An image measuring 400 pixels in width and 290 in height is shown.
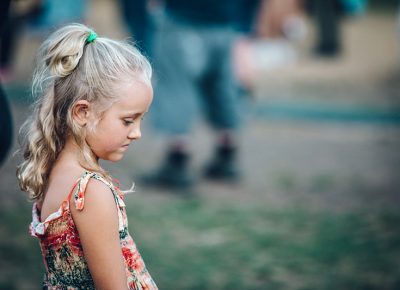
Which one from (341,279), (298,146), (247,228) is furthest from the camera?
(298,146)

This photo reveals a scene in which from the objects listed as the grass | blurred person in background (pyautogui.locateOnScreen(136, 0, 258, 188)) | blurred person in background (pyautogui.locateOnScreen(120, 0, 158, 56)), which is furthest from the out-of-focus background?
blurred person in background (pyautogui.locateOnScreen(120, 0, 158, 56))

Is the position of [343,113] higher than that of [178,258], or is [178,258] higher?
[343,113]

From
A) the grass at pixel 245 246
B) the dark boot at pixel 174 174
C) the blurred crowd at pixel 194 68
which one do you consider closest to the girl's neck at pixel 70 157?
the grass at pixel 245 246

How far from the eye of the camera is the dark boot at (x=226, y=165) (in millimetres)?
5160

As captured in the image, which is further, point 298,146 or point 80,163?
point 298,146

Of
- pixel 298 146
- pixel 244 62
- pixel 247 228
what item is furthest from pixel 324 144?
pixel 247 228

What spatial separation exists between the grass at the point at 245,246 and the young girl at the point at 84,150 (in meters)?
1.56

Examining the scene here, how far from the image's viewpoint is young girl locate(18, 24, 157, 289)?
1.63 metres

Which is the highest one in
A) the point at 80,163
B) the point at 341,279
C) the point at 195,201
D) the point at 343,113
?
the point at 343,113

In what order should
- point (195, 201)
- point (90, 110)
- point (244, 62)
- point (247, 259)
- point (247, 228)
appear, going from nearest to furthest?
1. point (90, 110)
2. point (247, 259)
3. point (247, 228)
4. point (195, 201)
5. point (244, 62)

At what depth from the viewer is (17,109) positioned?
7297 millimetres

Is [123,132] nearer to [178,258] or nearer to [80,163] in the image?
[80,163]

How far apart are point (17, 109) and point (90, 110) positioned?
5846 millimetres

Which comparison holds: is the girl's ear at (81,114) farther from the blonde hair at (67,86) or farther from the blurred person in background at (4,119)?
the blurred person in background at (4,119)
